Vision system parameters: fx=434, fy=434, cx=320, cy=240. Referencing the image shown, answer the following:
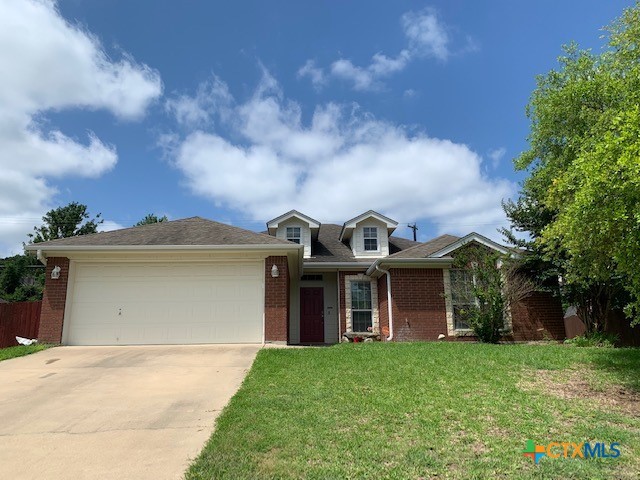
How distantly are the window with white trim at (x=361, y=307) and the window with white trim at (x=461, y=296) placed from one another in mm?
3028

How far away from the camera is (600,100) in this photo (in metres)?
11.1

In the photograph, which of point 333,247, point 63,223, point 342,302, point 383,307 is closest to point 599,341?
point 383,307

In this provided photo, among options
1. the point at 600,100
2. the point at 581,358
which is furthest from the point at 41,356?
the point at 600,100

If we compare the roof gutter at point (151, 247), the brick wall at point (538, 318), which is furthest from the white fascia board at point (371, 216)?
the roof gutter at point (151, 247)

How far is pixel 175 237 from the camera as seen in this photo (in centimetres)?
1279

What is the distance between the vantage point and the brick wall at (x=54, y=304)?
11.6 m

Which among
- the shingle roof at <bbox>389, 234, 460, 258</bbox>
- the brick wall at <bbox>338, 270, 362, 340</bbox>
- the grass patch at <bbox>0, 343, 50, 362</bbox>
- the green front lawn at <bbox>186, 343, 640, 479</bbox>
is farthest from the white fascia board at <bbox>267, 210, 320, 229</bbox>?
the green front lawn at <bbox>186, 343, 640, 479</bbox>

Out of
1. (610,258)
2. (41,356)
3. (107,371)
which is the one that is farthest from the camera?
(41,356)

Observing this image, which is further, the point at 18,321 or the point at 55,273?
the point at 18,321

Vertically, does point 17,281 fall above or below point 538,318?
above

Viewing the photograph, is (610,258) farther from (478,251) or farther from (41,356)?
(41,356)

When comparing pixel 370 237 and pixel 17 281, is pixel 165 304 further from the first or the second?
pixel 17 281

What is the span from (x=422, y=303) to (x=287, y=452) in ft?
35.7

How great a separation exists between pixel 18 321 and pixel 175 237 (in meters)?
5.43
